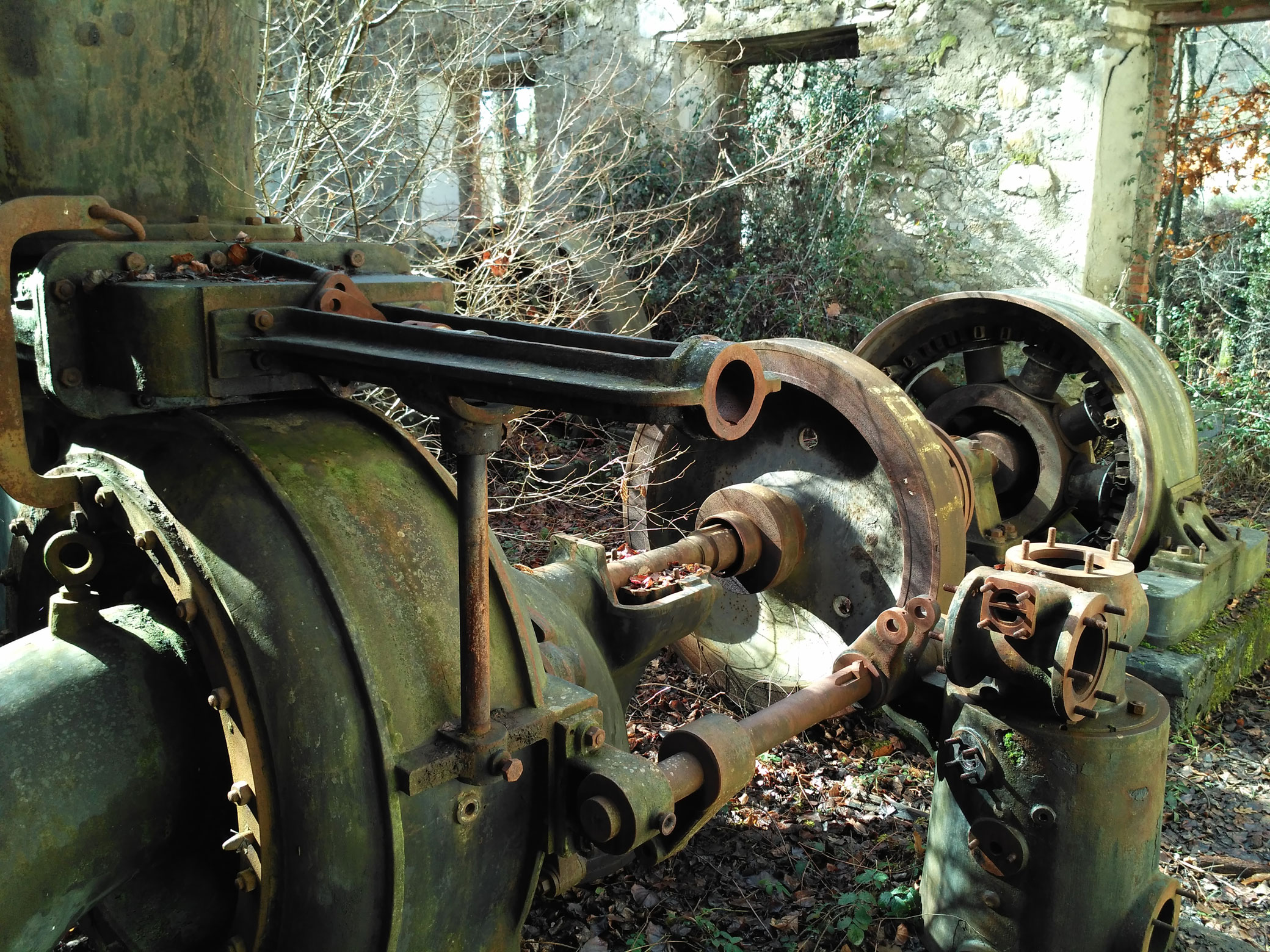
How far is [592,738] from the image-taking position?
1712 mm

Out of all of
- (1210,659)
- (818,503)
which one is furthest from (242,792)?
(1210,659)

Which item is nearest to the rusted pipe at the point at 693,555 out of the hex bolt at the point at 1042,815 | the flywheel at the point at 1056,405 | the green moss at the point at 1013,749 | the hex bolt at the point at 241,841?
the green moss at the point at 1013,749

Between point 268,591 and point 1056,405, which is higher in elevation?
point 268,591

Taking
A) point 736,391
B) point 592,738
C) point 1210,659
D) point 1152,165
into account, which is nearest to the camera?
point 736,391

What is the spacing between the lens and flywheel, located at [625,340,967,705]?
336 cm

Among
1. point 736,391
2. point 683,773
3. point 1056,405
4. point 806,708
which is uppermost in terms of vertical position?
point 736,391

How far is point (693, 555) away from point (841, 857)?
103cm

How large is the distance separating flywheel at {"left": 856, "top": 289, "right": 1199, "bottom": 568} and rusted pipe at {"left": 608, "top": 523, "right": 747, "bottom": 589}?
4.45 ft

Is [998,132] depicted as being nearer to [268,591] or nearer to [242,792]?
[268,591]

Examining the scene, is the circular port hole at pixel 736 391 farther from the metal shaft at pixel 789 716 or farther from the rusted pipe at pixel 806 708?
the rusted pipe at pixel 806 708

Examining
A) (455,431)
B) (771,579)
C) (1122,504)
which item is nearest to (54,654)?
(455,431)

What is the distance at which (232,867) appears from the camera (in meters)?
1.72

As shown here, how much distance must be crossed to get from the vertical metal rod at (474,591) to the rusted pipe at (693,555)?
4.82ft

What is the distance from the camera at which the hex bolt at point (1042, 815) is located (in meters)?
2.38
